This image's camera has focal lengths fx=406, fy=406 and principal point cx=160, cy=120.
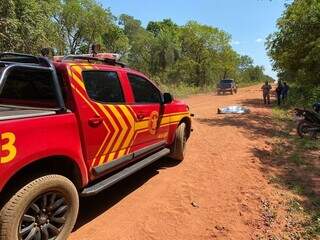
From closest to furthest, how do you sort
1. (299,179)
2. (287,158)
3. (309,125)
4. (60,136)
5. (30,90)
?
(60,136), (30,90), (299,179), (287,158), (309,125)

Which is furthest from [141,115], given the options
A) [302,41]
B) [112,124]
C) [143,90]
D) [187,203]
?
[302,41]

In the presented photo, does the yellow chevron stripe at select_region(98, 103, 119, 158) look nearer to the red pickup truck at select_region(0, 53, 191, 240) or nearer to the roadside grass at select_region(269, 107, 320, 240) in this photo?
the red pickup truck at select_region(0, 53, 191, 240)

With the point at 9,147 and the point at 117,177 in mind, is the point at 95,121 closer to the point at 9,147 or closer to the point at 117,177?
the point at 117,177

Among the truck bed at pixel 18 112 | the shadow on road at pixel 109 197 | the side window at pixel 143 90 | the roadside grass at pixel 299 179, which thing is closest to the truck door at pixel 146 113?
the side window at pixel 143 90

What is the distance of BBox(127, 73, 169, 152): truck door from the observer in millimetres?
6012

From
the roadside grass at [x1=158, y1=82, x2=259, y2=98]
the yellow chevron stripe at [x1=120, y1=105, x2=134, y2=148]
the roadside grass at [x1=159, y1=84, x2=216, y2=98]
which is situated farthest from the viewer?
the roadside grass at [x1=158, y1=82, x2=259, y2=98]

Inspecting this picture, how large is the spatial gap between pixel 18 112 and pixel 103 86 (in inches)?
62.5

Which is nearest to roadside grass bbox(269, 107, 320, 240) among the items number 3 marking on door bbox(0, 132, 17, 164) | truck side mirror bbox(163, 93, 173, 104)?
truck side mirror bbox(163, 93, 173, 104)

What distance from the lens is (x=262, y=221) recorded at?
5406mm

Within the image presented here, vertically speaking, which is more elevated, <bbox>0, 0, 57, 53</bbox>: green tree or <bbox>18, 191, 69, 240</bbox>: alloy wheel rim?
<bbox>0, 0, 57, 53</bbox>: green tree

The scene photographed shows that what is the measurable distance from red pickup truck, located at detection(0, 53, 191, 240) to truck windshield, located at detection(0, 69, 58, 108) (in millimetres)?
10

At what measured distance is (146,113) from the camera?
6.26m

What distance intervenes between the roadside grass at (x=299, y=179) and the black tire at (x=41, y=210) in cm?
270

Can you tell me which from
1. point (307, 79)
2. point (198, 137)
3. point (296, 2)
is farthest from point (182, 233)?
point (296, 2)
